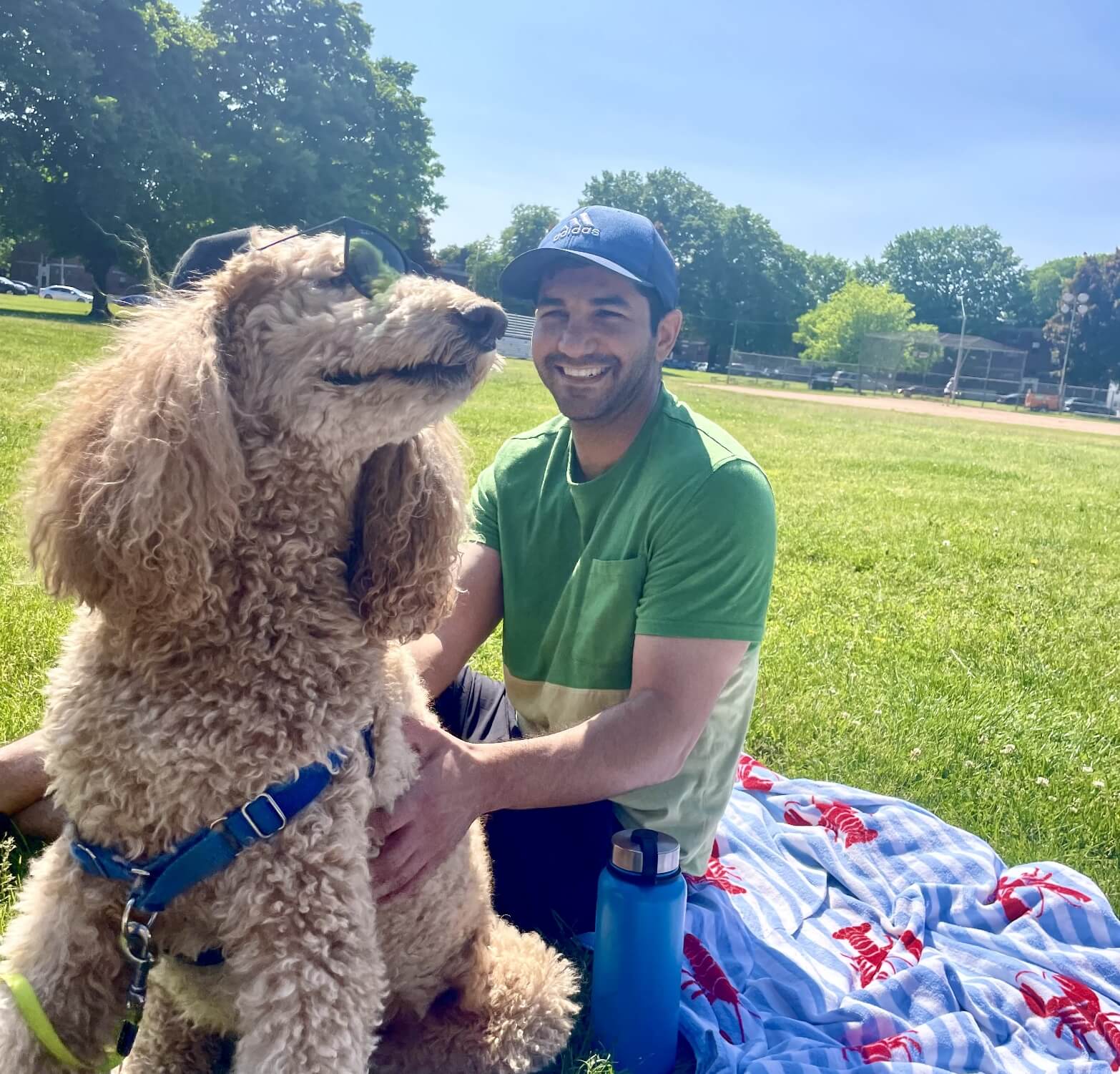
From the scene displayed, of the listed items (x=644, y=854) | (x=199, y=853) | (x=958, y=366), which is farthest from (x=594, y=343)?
(x=958, y=366)

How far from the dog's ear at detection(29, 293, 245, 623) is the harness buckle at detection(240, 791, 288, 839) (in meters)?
0.35

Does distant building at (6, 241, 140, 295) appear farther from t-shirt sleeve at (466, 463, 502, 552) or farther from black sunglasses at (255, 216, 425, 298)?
black sunglasses at (255, 216, 425, 298)

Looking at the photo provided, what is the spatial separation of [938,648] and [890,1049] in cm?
352

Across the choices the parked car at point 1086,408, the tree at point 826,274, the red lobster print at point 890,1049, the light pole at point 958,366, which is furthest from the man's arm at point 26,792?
the tree at point 826,274

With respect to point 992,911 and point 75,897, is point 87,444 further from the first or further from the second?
point 992,911

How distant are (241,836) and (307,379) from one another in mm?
842

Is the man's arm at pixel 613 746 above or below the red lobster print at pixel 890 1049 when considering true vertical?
above

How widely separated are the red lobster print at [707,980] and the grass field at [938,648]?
1.46 m

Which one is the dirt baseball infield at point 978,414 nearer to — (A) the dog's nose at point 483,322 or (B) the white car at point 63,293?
(A) the dog's nose at point 483,322

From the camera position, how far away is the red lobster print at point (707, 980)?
2668 mm

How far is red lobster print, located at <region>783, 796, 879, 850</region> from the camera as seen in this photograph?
137 inches

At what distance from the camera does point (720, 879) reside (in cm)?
318

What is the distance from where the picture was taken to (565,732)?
7.91ft

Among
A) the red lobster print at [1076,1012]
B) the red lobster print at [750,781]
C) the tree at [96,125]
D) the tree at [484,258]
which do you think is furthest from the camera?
the tree at [484,258]
